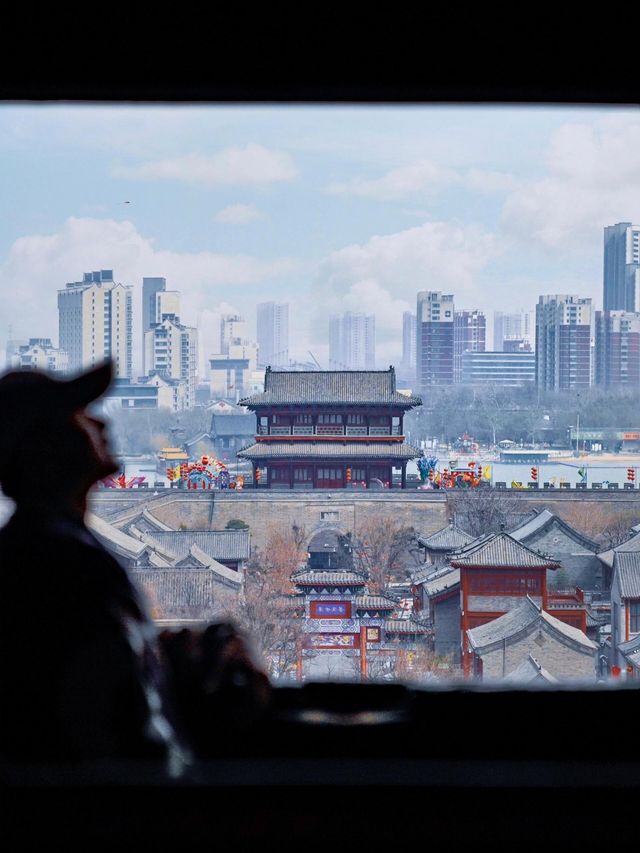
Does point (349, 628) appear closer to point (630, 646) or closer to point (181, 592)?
point (181, 592)

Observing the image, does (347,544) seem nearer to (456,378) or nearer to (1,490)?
(456,378)

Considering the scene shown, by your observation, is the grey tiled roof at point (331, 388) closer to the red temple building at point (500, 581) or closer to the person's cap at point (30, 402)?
the red temple building at point (500, 581)

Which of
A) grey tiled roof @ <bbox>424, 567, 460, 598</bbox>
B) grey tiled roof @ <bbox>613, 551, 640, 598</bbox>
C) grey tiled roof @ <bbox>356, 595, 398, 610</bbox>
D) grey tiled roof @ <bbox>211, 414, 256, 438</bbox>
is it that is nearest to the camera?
grey tiled roof @ <bbox>613, 551, 640, 598</bbox>

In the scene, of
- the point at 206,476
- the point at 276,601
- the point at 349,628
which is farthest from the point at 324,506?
the point at 349,628

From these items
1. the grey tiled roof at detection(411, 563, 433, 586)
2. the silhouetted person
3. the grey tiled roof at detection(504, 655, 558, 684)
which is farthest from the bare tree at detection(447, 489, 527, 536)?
the silhouetted person

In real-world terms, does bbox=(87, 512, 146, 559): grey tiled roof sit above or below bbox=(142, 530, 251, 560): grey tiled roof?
above

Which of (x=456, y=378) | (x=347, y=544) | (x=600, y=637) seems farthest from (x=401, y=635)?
(x=456, y=378)

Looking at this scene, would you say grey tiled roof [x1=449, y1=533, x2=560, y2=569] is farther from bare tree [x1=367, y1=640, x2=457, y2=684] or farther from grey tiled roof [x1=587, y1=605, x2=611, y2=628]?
bare tree [x1=367, y1=640, x2=457, y2=684]
